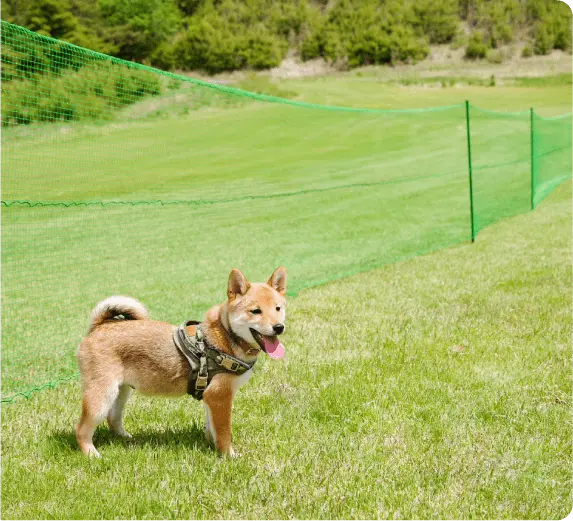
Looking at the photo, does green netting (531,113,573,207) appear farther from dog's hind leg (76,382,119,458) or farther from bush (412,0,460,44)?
bush (412,0,460,44)

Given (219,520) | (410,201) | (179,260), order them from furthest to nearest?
(410,201)
(179,260)
(219,520)

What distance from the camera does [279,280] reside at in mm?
3506

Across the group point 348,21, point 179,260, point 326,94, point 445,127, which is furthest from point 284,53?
point 179,260

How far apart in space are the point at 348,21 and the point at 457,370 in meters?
87.4

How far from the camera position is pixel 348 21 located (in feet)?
278

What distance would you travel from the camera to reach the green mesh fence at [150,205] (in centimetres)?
605

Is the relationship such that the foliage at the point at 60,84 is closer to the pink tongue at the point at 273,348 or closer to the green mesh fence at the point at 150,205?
the green mesh fence at the point at 150,205

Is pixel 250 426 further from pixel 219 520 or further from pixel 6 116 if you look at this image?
pixel 6 116

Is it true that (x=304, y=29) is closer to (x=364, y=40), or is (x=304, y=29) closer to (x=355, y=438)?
(x=364, y=40)

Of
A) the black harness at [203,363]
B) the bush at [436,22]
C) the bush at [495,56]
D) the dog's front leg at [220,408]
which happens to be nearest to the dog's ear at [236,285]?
the black harness at [203,363]

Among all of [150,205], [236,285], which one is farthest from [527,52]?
[236,285]

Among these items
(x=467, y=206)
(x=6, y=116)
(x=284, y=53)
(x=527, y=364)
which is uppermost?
(x=284, y=53)

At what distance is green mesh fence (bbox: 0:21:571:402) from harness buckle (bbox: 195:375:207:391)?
68.1 inches

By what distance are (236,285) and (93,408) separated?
3.17ft
